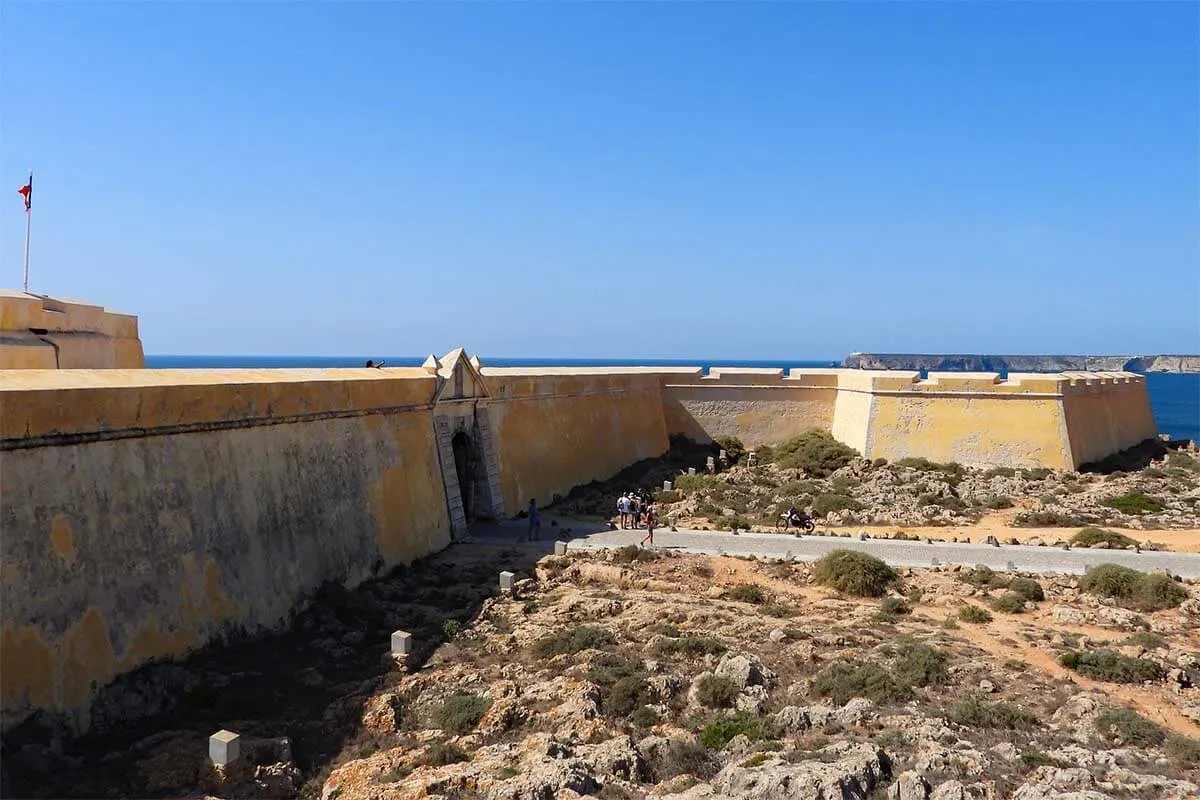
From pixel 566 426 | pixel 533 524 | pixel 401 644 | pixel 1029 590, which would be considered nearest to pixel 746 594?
pixel 1029 590

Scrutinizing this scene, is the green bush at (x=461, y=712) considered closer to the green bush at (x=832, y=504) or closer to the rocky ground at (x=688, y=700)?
the rocky ground at (x=688, y=700)

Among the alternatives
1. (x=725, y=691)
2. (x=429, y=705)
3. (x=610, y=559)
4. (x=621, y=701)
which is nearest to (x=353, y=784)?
(x=429, y=705)

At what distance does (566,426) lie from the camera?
1081 inches

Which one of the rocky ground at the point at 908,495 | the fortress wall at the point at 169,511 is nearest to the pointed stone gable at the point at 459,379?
the fortress wall at the point at 169,511

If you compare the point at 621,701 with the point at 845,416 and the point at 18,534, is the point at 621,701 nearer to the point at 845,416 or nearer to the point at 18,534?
the point at 18,534

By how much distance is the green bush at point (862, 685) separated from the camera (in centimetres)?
1130

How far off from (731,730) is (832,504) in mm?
14947

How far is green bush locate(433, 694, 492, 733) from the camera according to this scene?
1095 cm

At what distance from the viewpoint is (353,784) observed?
9.54m

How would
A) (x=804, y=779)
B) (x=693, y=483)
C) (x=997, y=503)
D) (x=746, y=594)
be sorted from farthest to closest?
(x=693, y=483), (x=997, y=503), (x=746, y=594), (x=804, y=779)

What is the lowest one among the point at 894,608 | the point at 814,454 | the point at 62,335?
the point at 894,608

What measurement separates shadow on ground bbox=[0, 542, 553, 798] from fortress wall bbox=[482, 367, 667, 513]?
791 cm

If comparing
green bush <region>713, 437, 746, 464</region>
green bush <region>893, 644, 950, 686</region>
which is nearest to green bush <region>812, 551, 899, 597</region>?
green bush <region>893, 644, 950, 686</region>

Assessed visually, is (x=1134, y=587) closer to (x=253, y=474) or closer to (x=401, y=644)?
(x=401, y=644)
